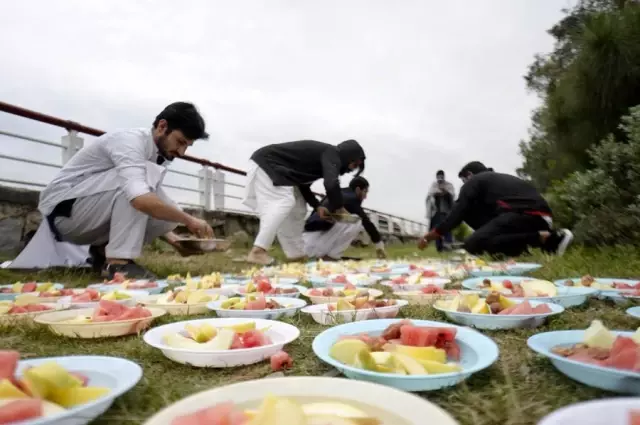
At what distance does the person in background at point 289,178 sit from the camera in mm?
4203

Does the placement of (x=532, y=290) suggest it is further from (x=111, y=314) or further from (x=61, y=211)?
(x=61, y=211)

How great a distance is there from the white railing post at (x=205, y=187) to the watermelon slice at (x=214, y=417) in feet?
20.7

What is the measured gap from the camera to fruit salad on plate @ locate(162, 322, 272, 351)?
968mm

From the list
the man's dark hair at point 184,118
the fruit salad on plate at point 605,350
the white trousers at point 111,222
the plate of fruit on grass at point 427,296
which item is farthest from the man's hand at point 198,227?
the fruit salad on plate at point 605,350

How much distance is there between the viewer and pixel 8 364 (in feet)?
2.34

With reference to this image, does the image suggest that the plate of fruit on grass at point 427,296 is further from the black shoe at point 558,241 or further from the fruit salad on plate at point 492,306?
the black shoe at point 558,241

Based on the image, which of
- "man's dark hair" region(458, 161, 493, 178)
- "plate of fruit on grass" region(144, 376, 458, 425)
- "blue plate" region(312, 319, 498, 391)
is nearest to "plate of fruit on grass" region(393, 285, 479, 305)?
"blue plate" region(312, 319, 498, 391)

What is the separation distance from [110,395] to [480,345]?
0.70 metres

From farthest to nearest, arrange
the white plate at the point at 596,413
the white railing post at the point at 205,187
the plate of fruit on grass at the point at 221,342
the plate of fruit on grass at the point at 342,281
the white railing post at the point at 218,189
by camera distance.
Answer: the white railing post at the point at 218,189
the white railing post at the point at 205,187
the plate of fruit on grass at the point at 342,281
the plate of fruit on grass at the point at 221,342
the white plate at the point at 596,413

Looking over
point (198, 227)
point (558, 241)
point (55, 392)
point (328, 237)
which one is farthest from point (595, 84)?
point (55, 392)

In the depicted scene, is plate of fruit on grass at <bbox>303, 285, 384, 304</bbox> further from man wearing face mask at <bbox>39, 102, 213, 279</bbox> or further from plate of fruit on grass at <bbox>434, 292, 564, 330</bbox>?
man wearing face mask at <bbox>39, 102, 213, 279</bbox>

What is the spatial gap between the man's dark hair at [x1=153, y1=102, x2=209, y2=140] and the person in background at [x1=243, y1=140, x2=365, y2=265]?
139 cm

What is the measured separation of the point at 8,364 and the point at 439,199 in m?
8.82

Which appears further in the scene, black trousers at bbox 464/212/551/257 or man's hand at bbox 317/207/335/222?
man's hand at bbox 317/207/335/222
